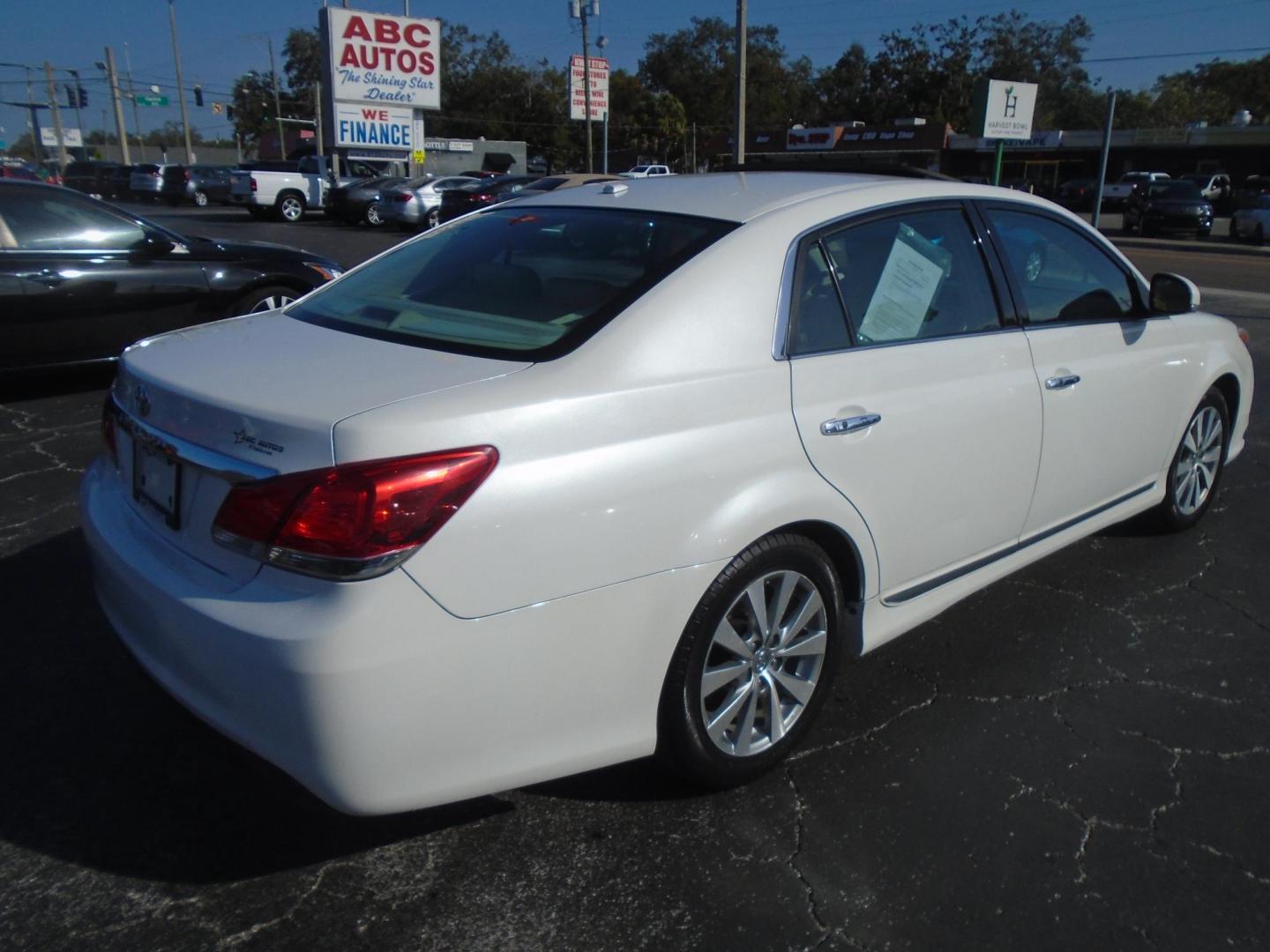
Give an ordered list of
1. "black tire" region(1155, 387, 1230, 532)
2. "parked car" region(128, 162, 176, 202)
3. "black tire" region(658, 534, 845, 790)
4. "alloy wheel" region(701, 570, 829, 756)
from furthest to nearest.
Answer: "parked car" region(128, 162, 176, 202), "black tire" region(1155, 387, 1230, 532), "alloy wheel" region(701, 570, 829, 756), "black tire" region(658, 534, 845, 790)

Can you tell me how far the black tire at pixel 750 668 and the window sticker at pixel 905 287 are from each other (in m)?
0.74

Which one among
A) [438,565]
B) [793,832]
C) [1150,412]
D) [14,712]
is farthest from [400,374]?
[1150,412]

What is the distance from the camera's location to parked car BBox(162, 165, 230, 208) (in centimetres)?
3838

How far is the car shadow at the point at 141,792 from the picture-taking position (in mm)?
2469

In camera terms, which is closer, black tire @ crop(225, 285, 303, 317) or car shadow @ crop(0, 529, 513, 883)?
car shadow @ crop(0, 529, 513, 883)

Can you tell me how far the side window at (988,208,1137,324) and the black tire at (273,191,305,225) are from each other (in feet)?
97.1

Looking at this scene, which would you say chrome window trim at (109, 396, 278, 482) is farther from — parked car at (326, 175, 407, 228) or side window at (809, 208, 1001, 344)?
parked car at (326, 175, 407, 228)

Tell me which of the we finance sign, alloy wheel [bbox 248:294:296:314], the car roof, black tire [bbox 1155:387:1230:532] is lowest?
black tire [bbox 1155:387:1230:532]

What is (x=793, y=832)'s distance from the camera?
259 centimetres

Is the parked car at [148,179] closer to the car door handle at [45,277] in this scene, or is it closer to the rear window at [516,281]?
the car door handle at [45,277]

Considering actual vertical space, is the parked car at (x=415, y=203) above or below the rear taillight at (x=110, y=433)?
below

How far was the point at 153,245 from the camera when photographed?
6855 mm

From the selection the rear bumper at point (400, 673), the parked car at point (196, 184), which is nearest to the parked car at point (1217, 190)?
the parked car at point (196, 184)

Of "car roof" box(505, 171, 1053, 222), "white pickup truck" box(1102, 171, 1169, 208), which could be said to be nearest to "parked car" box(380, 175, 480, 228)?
"car roof" box(505, 171, 1053, 222)
